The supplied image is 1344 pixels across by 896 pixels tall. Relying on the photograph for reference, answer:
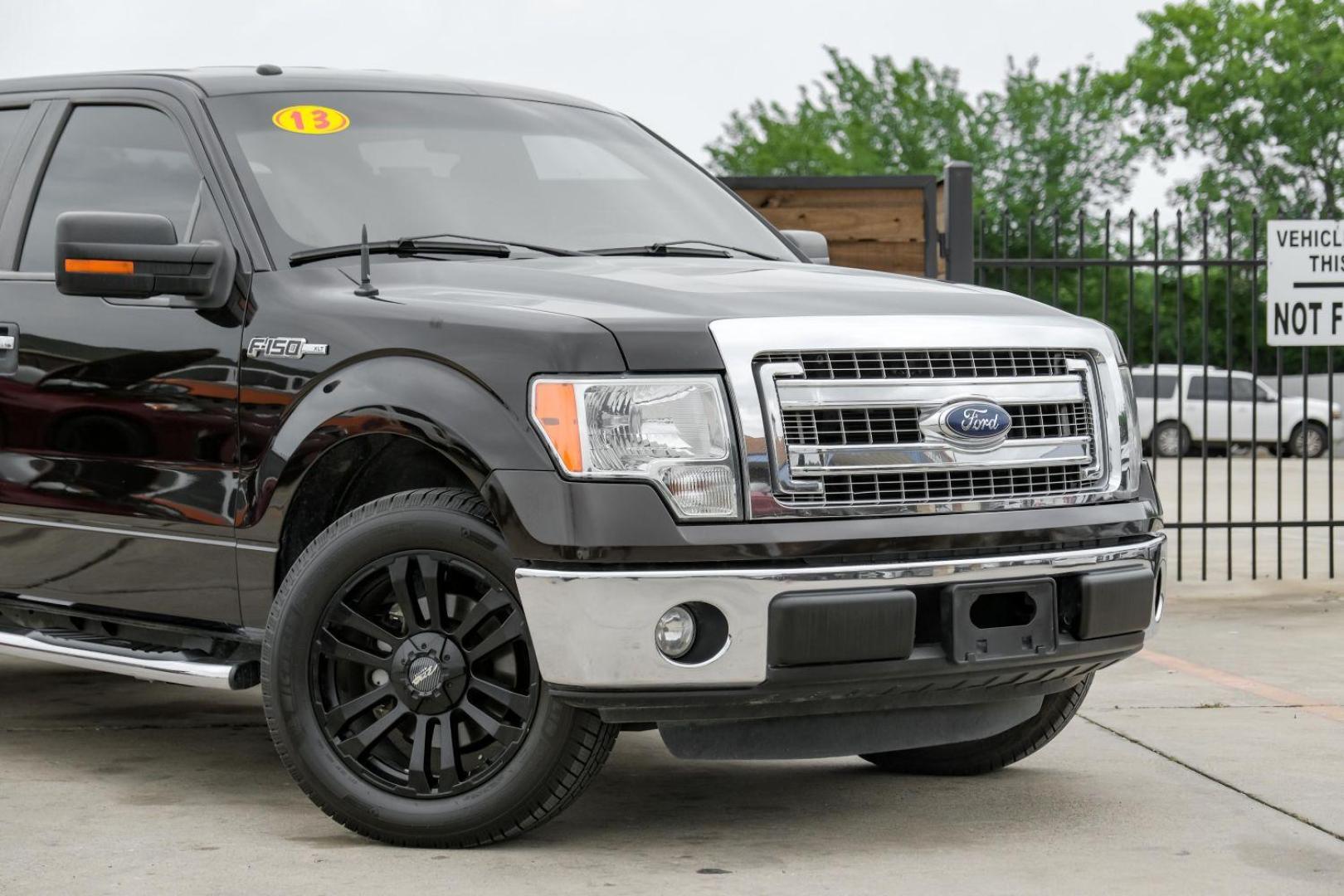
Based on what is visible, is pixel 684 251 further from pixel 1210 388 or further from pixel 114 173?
pixel 1210 388

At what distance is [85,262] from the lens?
4.95 meters

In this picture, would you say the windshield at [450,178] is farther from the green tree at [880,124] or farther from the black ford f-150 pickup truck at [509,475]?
the green tree at [880,124]

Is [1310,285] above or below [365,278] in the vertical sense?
below

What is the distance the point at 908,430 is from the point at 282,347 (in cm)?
158

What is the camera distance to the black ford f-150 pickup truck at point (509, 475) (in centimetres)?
425

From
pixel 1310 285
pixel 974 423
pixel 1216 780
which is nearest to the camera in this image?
pixel 974 423

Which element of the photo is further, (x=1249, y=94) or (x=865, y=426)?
(x=1249, y=94)

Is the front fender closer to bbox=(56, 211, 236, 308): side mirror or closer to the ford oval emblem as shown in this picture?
bbox=(56, 211, 236, 308): side mirror

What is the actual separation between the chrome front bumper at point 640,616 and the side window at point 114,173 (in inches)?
71.7

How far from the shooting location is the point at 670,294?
4547mm

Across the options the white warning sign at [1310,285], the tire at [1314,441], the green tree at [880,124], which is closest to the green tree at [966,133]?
the green tree at [880,124]

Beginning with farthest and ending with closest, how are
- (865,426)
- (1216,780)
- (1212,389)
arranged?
1. (1212,389)
2. (1216,780)
3. (865,426)

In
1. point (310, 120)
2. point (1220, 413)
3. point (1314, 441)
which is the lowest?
point (1314, 441)

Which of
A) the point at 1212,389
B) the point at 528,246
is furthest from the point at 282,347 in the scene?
the point at 1212,389
